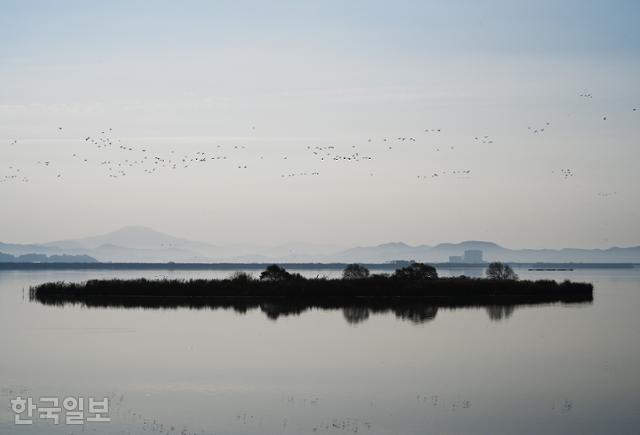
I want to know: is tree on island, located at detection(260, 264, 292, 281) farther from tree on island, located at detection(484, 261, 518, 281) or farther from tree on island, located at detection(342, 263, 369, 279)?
tree on island, located at detection(484, 261, 518, 281)

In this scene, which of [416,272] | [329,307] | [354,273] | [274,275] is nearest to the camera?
[329,307]

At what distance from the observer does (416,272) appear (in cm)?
6856

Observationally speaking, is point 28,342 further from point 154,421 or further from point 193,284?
point 193,284

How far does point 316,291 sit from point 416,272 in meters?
10.5

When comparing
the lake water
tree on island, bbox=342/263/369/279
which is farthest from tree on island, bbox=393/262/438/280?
the lake water

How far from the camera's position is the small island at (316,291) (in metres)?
60.7

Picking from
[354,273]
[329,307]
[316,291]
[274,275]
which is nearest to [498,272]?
[354,273]

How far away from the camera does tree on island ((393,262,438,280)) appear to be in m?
67.4

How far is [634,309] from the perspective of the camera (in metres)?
54.0

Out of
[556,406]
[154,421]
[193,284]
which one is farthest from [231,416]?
[193,284]

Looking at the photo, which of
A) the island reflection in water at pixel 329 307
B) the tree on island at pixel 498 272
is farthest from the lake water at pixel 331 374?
the tree on island at pixel 498 272

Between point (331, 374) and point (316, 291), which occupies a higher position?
point (316, 291)

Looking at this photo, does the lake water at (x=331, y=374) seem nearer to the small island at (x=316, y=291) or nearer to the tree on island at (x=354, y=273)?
the small island at (x=316, y=291)

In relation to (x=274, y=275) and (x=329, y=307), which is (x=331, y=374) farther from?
(x=274, y=275)
